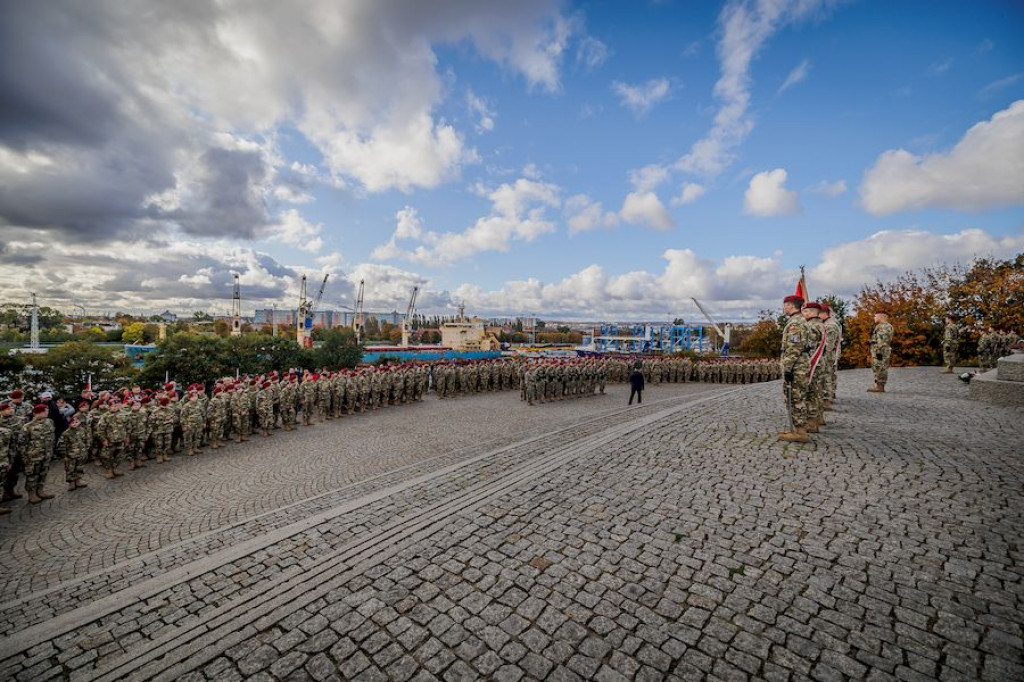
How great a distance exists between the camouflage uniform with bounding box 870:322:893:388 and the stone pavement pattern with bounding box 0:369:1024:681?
20.4ft

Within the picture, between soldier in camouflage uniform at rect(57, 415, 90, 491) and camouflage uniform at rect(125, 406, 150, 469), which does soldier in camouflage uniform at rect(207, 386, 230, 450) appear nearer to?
camouflage uniform at rect(125, 406, 150, 469)

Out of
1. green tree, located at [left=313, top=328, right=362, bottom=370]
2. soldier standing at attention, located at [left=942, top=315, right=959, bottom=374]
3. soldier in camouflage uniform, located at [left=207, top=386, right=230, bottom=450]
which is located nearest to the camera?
soldier in camouflage uniform, located at [left=207, top=386, right=230, bottom=450]

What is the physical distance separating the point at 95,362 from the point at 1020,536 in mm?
23263

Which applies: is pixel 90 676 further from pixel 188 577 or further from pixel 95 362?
pixel 95 362

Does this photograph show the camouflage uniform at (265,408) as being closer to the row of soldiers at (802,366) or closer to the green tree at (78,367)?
the green tree at (78,367)

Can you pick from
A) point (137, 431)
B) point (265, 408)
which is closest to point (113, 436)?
point (137, 431)

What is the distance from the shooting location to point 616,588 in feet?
12.7

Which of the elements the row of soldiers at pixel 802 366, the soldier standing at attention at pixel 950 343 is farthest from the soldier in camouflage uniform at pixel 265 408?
the soldier standing at attention at pixel 950 343

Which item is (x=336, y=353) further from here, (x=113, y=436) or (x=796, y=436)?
(x=796, y=436)

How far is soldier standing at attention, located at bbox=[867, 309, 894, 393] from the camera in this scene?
11.8 meters

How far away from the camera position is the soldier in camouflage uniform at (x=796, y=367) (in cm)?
732

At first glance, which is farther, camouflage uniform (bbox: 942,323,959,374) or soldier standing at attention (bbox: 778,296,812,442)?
camouflage uniform (bbox: 942,323,959,374)

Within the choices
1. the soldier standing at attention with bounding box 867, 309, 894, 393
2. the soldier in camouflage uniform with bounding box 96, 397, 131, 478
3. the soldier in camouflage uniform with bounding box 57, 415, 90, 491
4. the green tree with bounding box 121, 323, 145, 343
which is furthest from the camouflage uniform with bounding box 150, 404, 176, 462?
the green tree with bounding box 121, 323, 145, 343

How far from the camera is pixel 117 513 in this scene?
667 cm
